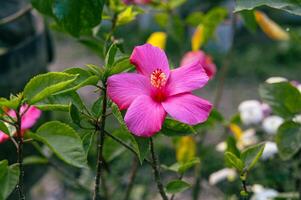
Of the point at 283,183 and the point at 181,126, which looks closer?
the point at 181,126

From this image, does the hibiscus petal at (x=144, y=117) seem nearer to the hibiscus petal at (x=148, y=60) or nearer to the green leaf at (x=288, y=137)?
the hibiscus petal at (x=148, y=60)

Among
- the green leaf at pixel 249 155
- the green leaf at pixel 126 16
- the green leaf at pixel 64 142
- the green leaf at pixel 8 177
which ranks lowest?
the green leaf at pixel 249 155

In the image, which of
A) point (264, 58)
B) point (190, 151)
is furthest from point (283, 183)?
point (264, 58)

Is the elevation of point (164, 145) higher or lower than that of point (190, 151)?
lower

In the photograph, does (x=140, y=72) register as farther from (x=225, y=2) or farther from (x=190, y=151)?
(x=225, y=2)

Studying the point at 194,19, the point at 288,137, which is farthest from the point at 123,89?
the point at 194,19

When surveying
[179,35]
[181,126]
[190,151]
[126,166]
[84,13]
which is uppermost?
[84,13]

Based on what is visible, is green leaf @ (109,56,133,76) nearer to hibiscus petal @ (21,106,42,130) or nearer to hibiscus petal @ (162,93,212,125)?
hibiscus petal @ (162,93,212,125)

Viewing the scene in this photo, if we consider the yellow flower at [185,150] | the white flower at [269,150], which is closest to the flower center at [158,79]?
the yellow flower at [185,150]
